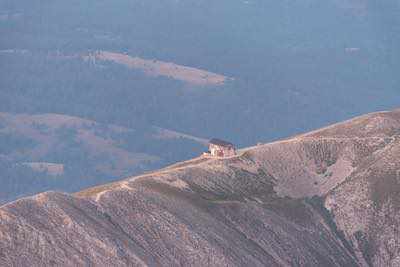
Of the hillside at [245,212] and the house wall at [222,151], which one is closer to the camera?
the hillside at [245,212]

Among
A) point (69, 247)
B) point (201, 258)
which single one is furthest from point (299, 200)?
point (69, 247)

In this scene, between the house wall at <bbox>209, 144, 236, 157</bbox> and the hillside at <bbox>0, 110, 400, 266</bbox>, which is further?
the house wall at <bbox>209, 144, 236, 157</bbox>

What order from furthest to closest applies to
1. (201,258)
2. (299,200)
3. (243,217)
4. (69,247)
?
1. (299,200)
2. (243,217)
3. (201,258)
4. (69,247)

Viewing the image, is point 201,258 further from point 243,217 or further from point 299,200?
point 299,200

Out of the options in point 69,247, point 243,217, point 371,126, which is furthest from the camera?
point 371,126

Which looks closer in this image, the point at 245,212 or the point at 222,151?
the point at 245,212

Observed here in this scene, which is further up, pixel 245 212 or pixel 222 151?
pixel 245 212

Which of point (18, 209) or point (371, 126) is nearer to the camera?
point (18, 209)
